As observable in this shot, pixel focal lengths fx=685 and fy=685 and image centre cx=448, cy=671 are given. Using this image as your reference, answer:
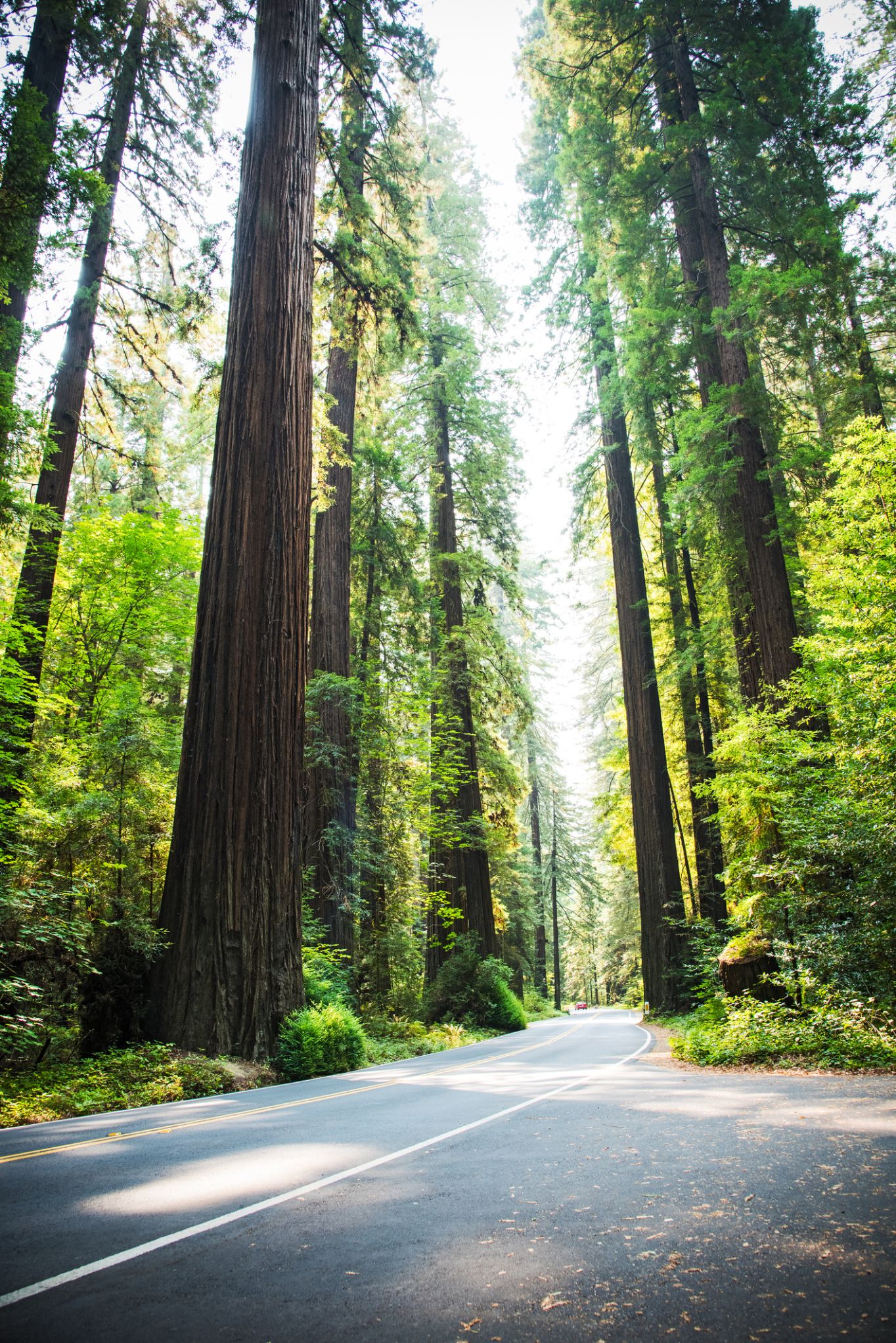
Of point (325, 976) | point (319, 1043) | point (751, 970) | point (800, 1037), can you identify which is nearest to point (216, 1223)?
point (319, 1043)

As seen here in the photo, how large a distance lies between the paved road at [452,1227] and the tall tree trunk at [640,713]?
10.2 meters

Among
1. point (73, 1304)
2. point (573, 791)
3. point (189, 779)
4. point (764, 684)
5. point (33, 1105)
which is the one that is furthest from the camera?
point (573, 791)

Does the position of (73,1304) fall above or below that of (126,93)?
below

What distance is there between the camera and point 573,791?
38844 mm

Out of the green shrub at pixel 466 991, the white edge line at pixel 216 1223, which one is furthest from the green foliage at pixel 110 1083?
the green shrub at pixel 466 991

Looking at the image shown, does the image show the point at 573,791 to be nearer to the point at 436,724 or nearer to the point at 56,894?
the point at 436,724

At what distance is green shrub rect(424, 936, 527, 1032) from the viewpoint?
1606 centimetres

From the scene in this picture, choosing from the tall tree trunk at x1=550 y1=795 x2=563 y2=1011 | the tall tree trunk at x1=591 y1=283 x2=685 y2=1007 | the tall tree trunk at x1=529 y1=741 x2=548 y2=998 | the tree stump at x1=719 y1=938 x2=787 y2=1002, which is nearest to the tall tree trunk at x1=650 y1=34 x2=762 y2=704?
the tall tree trunk at x1=591 y1=283 x2=685 y2=1007

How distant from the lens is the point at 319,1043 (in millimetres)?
7500

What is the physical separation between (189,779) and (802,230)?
12.1 metres

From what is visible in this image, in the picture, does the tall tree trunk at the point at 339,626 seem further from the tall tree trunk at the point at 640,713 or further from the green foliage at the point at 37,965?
the tall tree trunk at the point at 640,713

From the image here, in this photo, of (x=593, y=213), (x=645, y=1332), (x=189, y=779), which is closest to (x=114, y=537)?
(x=189, y=779)

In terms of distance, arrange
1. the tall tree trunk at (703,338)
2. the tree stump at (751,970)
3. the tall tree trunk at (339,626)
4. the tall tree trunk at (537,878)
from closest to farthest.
A: 1. the tree stump at (751,970)
2. the tall tree trunk at (339,626)
3. the tall tree trunk at (703,338)
4. the tall tree trunk at (537,878)

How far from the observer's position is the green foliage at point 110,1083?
5168 mm
